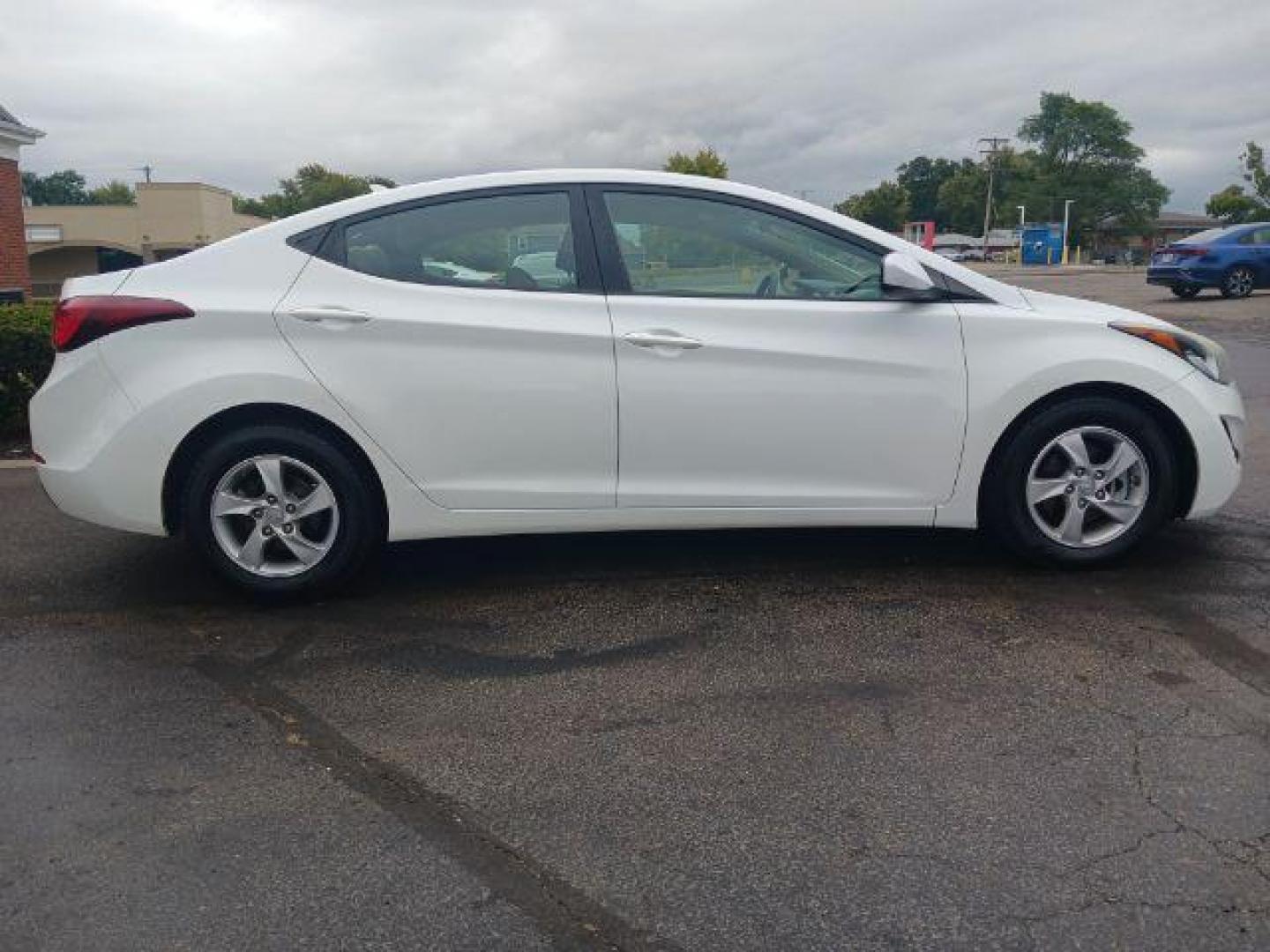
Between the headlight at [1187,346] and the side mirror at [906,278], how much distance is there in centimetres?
81

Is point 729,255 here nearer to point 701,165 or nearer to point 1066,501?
point 1066,501

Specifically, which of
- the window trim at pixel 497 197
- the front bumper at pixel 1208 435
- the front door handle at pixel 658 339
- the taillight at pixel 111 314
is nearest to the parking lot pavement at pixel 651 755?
the front bumper at pixel 1208 435

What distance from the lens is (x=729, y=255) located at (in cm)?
418

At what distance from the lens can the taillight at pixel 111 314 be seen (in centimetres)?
391

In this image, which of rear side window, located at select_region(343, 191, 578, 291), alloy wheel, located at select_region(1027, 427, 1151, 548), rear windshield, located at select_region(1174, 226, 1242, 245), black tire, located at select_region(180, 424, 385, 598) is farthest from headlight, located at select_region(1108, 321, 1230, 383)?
rear windshield, located at select_region(1174, 226, 1242, 245)

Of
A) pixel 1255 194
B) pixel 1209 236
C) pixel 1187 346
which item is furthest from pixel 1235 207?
pixel 1187 346

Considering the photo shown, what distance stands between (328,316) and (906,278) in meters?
2.17

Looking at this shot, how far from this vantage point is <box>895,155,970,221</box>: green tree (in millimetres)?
131125

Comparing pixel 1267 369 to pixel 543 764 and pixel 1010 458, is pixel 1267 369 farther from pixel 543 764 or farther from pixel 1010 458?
pixel 543 764

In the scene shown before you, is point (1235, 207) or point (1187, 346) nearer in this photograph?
point (1187, 346)

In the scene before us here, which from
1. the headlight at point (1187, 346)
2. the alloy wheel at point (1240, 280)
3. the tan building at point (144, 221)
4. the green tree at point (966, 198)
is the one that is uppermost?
the green tree at point (966, 198)

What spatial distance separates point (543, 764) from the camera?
2867 mm

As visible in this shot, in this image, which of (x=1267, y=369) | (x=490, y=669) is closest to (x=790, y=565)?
(x=490, y=669)

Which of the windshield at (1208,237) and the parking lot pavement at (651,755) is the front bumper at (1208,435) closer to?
the parking lot pavement at (651,755)
